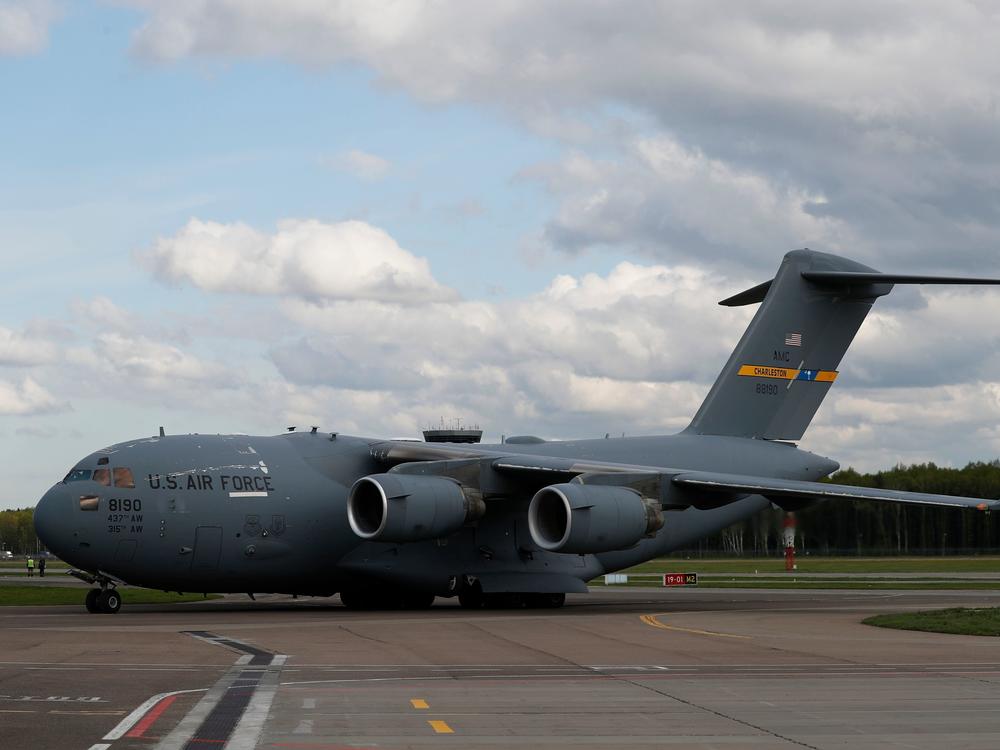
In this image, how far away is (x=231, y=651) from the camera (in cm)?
1753

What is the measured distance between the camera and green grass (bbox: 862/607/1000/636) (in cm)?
2039

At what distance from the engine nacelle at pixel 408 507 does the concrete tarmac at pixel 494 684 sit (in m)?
2.20

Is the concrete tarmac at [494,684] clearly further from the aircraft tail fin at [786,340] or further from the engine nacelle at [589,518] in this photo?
the aircraft tail fin at [786,340]

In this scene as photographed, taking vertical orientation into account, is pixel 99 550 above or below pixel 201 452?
below

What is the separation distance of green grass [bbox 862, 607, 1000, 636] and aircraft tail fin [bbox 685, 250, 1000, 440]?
10.1 m

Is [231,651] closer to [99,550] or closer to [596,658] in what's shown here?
[596,658]

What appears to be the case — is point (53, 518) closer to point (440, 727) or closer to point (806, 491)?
point (806, 491)

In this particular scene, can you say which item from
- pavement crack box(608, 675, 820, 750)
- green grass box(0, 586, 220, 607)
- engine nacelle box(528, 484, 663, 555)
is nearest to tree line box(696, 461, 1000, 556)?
engine nacelle box(528, 484, 663, 555)

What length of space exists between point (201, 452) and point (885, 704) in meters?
18.1

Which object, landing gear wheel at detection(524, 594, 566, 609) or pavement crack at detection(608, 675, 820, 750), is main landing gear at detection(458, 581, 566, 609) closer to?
landing gear wheel at detection(524, 594, 566, 609)

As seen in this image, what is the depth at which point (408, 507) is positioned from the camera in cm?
2633

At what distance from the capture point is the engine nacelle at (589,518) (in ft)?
86.0

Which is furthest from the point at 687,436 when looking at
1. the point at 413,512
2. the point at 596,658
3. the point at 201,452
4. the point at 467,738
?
the point at 467,738

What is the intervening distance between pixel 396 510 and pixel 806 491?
8.00 m
